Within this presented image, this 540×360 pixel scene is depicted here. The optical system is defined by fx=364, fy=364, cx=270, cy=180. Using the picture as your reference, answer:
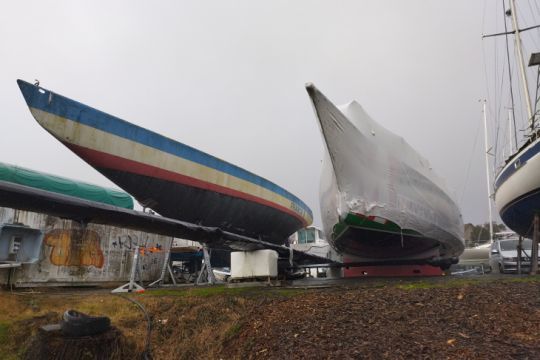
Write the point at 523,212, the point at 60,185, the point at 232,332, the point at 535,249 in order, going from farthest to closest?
the point at 60,185 < the point at 523,212 < the point at 535,249 < the point at 232,332

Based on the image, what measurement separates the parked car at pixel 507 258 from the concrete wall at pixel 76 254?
11324 mm

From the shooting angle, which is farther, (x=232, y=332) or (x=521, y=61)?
(x=521, y=61)

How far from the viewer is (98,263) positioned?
11.1 m

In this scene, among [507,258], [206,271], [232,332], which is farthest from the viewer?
[507,258]

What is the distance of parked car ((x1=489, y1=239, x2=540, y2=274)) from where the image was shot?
37.0 ft

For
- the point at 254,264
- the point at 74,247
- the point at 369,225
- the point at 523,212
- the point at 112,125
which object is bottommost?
the point at 254,264

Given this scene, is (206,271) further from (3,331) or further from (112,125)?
(3,331)

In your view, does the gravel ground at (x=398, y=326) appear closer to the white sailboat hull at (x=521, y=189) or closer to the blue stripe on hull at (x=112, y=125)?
the white sailboat hull at (x=521, y=189)

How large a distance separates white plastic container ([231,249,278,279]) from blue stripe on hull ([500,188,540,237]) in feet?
21.1

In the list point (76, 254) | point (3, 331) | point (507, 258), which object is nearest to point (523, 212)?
point (507, 258)

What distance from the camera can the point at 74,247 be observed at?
1078 cm

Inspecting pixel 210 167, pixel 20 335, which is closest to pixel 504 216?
pixel 210 167

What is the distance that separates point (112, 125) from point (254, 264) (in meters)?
4.65

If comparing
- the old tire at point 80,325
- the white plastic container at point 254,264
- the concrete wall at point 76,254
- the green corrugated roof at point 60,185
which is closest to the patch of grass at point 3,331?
the old tire at point 80,325
